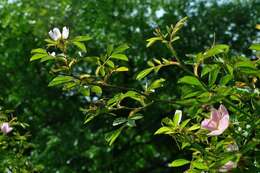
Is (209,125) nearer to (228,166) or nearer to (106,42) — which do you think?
(228,166)

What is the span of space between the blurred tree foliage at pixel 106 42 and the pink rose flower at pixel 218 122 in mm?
8451

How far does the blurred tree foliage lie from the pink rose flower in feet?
27.7

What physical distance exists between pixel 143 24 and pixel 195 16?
3.35 ft

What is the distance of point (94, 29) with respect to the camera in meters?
10.2

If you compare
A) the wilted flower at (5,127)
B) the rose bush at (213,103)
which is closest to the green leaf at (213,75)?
the rose bush at (213,103)

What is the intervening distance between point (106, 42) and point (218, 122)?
8.80 metres

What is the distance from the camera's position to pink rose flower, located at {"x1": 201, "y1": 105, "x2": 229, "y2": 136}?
1318mm

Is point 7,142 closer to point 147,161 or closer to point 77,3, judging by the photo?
point 77,3

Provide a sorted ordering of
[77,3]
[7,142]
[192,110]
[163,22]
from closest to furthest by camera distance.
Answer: [192,110], [7,142], [77,3], [163,22]

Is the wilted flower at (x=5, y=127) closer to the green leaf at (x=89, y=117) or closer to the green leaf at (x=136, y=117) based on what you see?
the green leaf at (x=89, y=117)

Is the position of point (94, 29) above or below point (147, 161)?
above

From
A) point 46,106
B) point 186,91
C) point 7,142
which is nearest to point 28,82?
point 46,106

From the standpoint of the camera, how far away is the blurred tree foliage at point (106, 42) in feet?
33.1

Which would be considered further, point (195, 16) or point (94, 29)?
point (195, 16)
